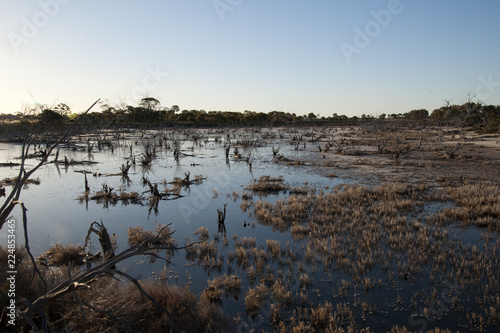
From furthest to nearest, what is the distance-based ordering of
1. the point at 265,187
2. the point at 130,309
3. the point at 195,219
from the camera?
the point at 265,187 → the point at 195,219 → the point at 130,309

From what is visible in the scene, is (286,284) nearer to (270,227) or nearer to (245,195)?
(270,227)

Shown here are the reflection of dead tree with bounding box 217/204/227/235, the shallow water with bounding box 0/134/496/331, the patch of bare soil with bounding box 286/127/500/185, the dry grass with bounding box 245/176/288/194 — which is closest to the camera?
the shallow water with bounding box 0/134/496/331

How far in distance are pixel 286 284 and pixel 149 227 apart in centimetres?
610

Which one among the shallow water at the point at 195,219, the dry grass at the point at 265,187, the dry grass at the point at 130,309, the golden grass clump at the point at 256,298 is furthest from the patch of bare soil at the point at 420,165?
the dry grass at the point at 130,309

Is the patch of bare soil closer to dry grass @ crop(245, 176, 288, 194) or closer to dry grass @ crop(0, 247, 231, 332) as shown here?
dry grass @ crop(245, 176, 288, 194)

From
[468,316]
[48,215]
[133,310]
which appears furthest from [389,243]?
[48,215]

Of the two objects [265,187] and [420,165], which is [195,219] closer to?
[265,187]

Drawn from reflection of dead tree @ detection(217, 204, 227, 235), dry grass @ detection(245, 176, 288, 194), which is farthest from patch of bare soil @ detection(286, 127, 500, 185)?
reflection of dead tree @ detection(217, 204, 227, 235)

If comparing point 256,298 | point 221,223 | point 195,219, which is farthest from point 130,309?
point 195,219

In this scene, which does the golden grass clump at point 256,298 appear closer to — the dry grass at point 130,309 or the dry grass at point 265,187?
the dry grass at point 130,309

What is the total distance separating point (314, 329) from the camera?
5.47m

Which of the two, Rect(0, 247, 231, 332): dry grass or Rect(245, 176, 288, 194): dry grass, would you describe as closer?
Rect(0, 247, 231, 332): dry grass

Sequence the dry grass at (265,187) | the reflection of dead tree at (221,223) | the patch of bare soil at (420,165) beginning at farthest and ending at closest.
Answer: the patch of bare soil at (420,165)
the dry grass at (265,187)
the reflection of dead tree at (221,223)

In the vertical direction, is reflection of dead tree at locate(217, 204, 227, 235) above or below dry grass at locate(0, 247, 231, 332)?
below
